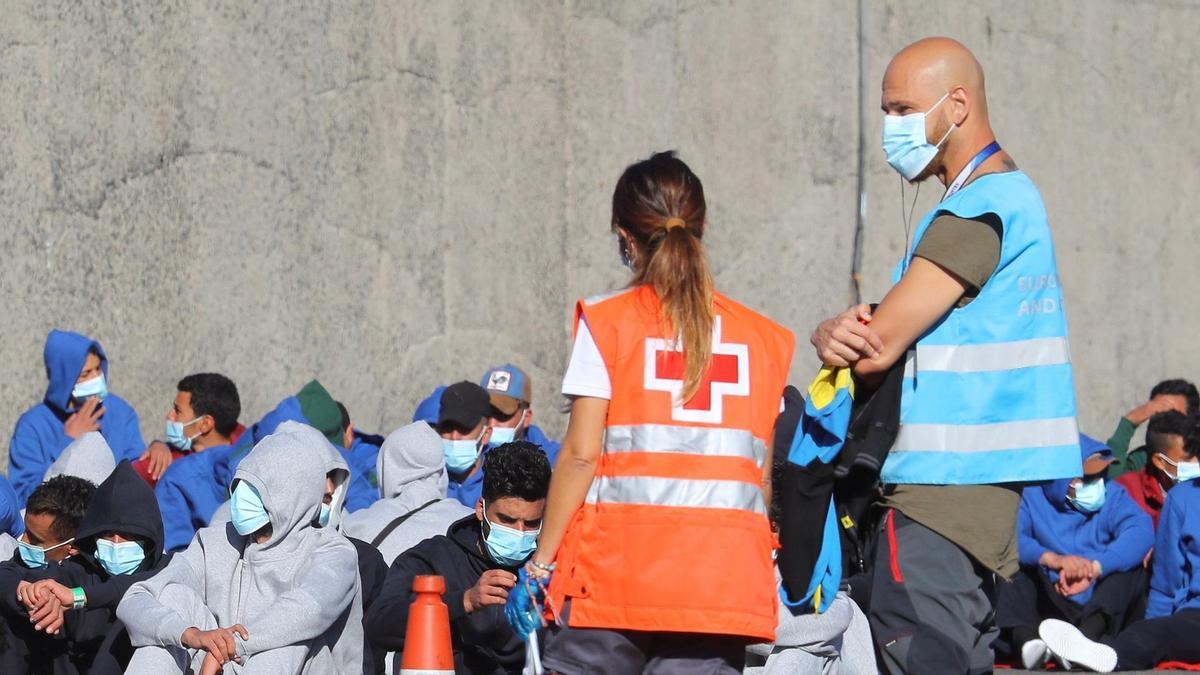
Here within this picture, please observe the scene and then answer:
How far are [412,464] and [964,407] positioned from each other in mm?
4013

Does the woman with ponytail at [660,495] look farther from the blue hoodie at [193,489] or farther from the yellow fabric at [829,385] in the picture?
the blue hoodie at [193,489]

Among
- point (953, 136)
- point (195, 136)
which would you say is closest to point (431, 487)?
point (195, 136)

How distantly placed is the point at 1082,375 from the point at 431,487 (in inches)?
294

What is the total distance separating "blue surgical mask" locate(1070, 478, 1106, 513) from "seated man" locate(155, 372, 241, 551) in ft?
14.5

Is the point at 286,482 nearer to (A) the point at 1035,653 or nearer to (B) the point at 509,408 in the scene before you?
(B) the point at 509,408

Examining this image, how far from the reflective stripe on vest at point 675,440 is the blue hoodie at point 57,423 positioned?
453 centimetres

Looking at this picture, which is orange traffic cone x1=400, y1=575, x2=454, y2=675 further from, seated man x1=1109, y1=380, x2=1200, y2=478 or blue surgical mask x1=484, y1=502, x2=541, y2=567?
seated man x1=1109, y1=380, x2=1200, y2=478

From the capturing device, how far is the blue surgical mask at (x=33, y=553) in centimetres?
679

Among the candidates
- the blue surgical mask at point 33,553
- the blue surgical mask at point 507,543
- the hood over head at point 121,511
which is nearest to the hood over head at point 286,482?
the blue surgical mask at point 507,543

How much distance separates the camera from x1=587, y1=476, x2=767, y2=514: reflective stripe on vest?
4199 millimetres

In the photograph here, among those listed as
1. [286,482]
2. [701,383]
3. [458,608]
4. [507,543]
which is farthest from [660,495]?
[286,482]

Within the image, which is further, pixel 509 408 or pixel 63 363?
pixel 509 408

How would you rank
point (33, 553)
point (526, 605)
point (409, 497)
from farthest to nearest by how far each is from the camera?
point (409, 497) → point (33, 553) → point (526, 605)

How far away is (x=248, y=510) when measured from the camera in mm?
5988
